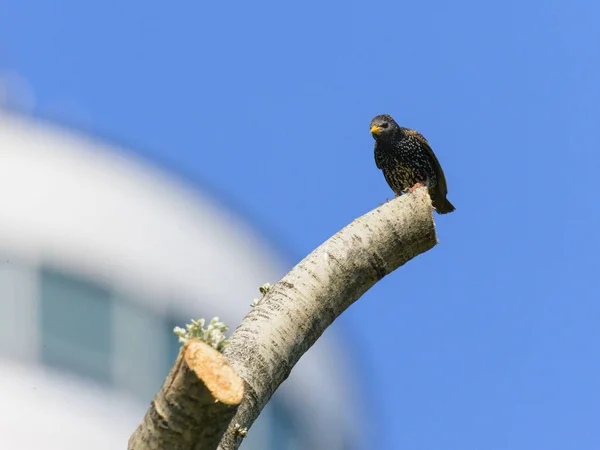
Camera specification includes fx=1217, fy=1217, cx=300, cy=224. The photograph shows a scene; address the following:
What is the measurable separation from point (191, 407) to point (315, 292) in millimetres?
1074

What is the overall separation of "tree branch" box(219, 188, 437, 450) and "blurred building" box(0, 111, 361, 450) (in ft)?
47.5

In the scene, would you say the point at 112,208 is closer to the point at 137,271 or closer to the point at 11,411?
the point at 137,271

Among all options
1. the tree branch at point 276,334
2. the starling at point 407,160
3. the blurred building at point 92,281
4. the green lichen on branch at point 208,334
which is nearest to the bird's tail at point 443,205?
the starling at point 407,160

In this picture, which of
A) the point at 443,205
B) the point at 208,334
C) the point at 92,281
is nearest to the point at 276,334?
the point at 208,334

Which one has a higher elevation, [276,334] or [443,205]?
[443,205]

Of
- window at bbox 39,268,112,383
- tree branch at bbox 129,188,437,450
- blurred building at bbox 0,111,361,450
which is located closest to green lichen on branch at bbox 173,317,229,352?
tree branch at bbox 129,188,437,450

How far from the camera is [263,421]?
908 inches

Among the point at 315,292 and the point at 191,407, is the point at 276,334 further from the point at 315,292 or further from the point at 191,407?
the point at 191,407

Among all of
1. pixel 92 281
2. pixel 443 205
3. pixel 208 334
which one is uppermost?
pixel 92 281

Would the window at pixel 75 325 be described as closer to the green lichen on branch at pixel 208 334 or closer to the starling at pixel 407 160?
the starling at pixel 407 160

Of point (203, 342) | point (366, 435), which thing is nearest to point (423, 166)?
point (203, 342)

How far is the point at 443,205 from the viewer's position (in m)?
9.73

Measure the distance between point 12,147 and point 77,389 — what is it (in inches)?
160

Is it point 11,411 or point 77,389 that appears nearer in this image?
point 11,411
